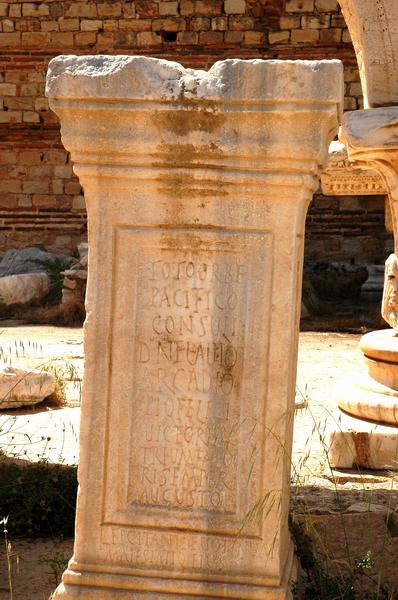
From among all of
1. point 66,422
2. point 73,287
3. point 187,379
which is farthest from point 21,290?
point 187,379

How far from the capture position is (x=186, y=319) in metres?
2.54

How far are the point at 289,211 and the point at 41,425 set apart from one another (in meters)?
3.15

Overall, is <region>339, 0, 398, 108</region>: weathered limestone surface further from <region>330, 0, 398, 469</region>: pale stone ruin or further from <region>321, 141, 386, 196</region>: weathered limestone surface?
<region>321, 141, 386, 196</region>: weathered limestone surface

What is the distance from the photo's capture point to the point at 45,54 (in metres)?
13.7

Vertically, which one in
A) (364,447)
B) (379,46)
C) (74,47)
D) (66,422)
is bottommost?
Answer: (66,422)

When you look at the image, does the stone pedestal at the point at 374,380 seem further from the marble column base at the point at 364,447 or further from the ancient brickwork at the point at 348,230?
the ancient brickwork at the point at 348,230

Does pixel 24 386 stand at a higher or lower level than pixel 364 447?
lower

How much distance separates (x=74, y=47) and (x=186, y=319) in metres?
11.9

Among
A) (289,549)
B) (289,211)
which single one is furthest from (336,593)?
(289,211)

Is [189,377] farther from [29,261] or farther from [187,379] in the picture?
[29,261]

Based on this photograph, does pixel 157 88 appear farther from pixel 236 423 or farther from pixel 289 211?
pixel 236 423

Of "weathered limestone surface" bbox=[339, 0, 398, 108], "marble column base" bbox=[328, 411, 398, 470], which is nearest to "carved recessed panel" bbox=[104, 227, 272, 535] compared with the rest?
"marble column base" bbox=[328, 411, 398, 470]

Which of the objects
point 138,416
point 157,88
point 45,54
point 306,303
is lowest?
point 306,303

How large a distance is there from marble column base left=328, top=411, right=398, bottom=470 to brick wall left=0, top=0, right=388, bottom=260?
907 centimetres
